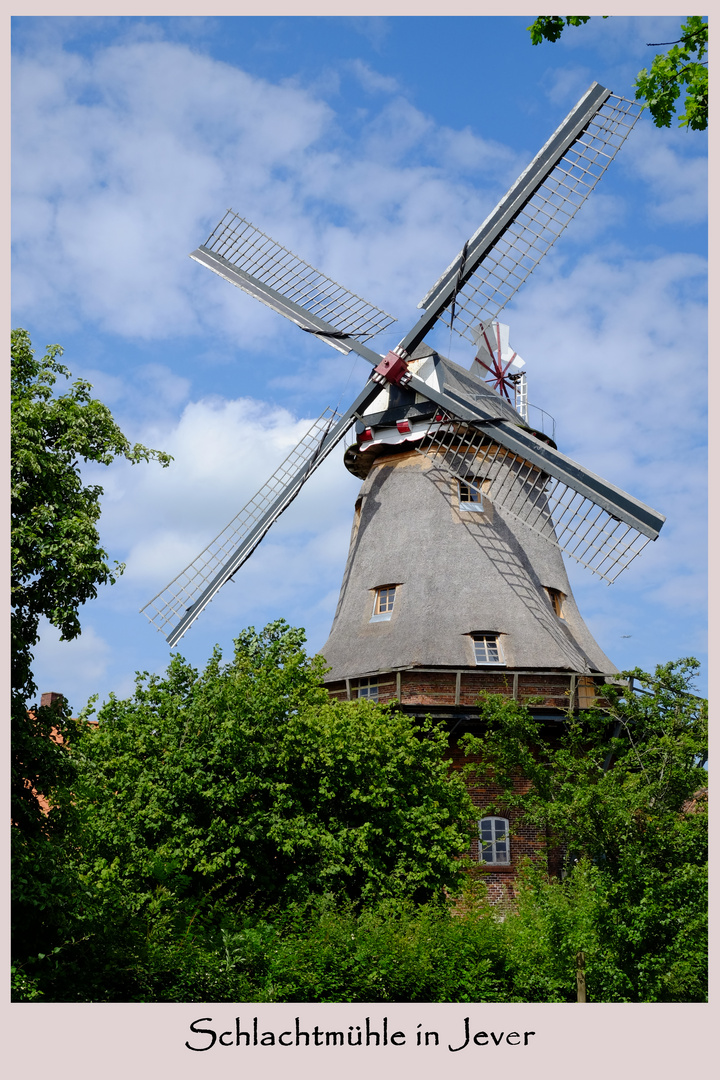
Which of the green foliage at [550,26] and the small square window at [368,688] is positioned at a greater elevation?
the green foliage at [550,26]

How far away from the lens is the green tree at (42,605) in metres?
11.0

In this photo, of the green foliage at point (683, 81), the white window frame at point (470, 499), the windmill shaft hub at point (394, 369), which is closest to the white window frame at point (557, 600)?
the white window frame at point (470, 499)

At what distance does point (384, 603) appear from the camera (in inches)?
919

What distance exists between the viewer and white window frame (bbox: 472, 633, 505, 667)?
70.2ft

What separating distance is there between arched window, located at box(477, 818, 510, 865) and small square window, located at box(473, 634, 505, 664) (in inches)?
129

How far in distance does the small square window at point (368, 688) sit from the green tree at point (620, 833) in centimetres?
238

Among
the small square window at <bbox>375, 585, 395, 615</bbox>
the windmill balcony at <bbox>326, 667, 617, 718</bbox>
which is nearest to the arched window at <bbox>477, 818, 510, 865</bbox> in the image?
the windmill balcony at <bbox>326, 667, 617, 718</bbox>

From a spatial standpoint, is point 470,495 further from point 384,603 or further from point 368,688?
point 368,688

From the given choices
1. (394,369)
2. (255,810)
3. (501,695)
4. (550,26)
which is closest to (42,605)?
(255,810)

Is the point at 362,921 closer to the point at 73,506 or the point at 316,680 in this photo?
the point at 316,680

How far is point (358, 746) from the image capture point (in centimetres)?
1703

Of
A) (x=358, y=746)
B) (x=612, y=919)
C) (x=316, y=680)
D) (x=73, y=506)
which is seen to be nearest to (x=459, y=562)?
(x=316, y=680)

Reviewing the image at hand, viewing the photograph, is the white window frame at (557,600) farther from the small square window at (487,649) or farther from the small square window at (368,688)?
the small square window at (368,688)

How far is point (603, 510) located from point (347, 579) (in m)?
6.60
